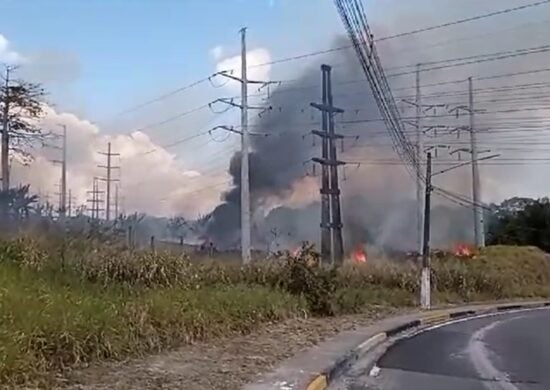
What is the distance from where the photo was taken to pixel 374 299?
31469 millimetres

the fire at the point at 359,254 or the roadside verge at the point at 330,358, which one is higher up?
the fire at the point at 359,254

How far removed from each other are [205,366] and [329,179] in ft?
116

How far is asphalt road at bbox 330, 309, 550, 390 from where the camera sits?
12.1m

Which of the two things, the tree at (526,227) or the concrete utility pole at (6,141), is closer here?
the concrete utility pole at (6,141)

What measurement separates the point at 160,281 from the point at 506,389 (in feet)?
29.8

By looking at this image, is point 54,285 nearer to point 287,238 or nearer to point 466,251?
point 287,238

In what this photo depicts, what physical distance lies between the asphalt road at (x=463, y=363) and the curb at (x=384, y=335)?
0.23 meters

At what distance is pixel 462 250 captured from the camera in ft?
186

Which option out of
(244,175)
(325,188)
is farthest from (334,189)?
(244,175)

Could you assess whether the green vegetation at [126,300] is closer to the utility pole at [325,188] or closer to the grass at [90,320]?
the grass at [90,320]

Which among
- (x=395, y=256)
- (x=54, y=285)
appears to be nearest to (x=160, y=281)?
(x=54, y=285)

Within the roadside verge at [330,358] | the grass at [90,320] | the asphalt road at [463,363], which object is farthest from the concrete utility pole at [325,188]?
the grass at [90,320]

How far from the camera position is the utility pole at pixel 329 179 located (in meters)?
46.7

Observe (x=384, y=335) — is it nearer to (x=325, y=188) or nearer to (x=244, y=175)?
(x=244, y=175)
